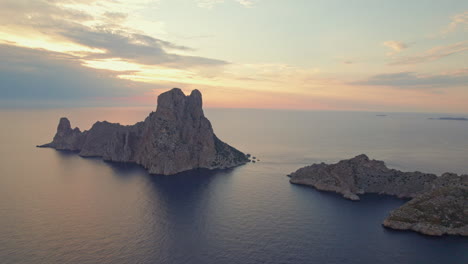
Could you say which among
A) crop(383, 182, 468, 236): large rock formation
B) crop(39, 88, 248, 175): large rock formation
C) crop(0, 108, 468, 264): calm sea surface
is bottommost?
crop(0, 108, 468, 264): calm sea surface

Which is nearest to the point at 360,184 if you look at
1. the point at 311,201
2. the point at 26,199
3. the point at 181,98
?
the point at 311,201

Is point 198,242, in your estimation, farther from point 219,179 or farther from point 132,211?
point 219,179

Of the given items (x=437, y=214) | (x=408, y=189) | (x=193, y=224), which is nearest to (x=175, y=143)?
(x=193, y=224)

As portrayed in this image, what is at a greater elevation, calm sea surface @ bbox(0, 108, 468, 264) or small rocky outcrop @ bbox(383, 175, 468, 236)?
small rocky outcrop @ bbox(383, 175, 468, 236)

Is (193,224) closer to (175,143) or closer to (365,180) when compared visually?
(175,143)

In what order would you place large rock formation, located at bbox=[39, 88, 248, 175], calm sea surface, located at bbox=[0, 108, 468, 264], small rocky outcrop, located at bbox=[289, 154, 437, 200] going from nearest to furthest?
1. calm sea surface, located at bbox=[0, 108, 468, 264]
2. small rocky outcrop, located at bbox=[289, 154, 437, 200]
3. large rock formation, located at bbox=[39, 88, 248, 175]

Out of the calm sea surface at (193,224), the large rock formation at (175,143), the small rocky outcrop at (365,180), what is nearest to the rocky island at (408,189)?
the small rocky outcrop at (365,180)

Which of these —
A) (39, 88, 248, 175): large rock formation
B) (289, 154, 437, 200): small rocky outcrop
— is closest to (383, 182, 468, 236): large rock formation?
(289, 154, 437, 200): small rocky outcrop

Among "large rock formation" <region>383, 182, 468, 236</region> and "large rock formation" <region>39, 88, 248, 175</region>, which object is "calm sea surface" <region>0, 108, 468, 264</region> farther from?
"large rock formation" <region>39, 88, 248, 175</region>
